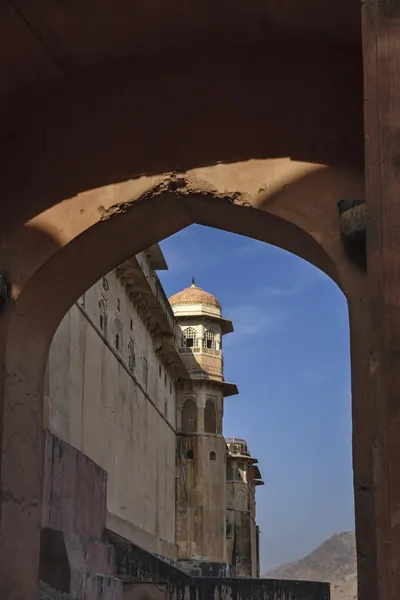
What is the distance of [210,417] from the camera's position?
121 feet

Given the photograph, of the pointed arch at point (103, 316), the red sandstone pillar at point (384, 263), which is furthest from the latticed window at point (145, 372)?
the red sandstone pillar at point (384, 263)

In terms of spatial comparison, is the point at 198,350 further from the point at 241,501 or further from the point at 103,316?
the point at 103,316

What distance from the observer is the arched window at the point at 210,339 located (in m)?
38.9

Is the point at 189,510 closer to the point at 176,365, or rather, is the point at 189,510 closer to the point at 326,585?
the point at 176,365

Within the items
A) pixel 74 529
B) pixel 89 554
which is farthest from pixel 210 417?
pixel 89 554

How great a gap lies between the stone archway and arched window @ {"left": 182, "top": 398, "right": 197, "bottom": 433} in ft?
97.6

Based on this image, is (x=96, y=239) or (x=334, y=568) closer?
(x=96, y=239)

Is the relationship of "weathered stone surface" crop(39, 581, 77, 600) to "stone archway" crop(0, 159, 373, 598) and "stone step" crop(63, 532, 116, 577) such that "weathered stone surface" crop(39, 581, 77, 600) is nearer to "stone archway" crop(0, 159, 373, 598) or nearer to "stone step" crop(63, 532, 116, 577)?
"stone step" crop(63, 532, 116, 577)

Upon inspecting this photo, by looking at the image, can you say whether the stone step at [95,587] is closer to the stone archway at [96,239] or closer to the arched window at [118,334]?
the stone archway at [96,239]

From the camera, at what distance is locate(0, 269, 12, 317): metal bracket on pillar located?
625cm

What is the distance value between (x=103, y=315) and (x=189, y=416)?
52.8 ft

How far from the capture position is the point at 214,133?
6328 millimetres

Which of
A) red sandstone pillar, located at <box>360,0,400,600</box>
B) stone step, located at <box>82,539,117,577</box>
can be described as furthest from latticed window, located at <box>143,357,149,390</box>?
red sandstone pillar, located at <box>360,0,400,600</box>

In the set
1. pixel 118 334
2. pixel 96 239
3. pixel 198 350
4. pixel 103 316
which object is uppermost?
pixel 198 350
